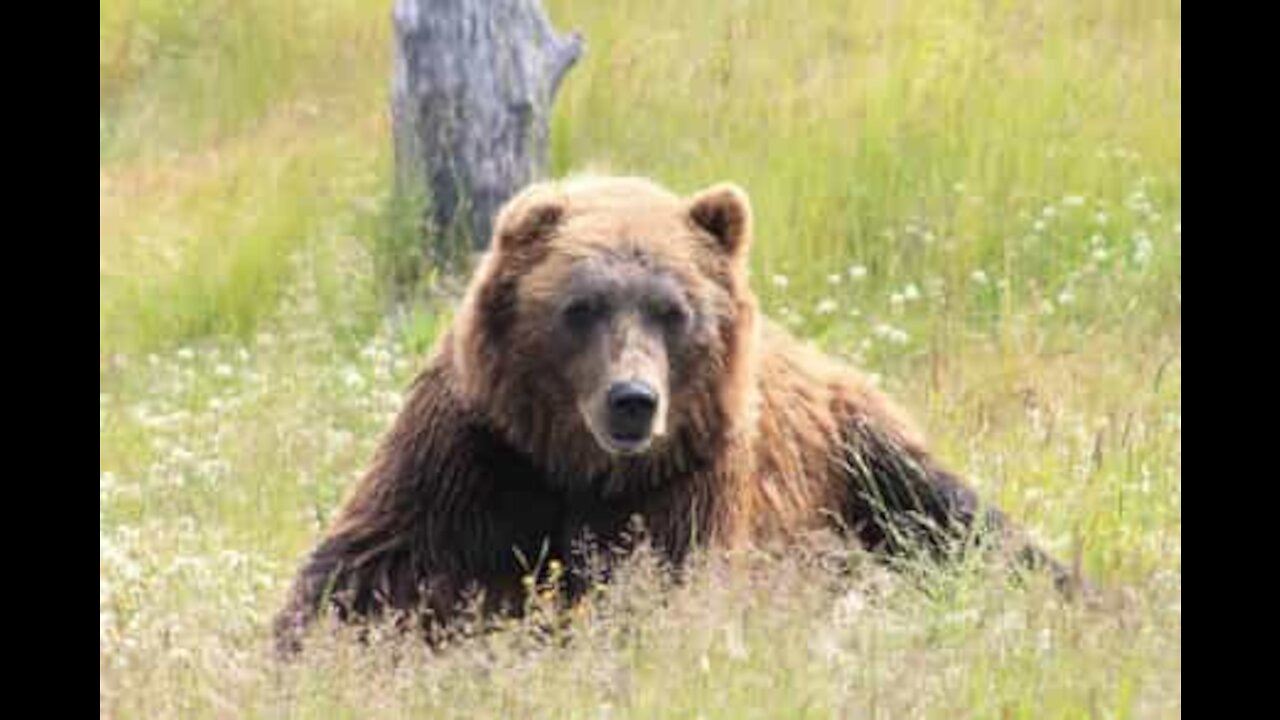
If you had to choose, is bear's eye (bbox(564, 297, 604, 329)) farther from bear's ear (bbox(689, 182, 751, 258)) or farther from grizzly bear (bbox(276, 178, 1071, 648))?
bear's ear (bbox(689, 182, 751, 258))

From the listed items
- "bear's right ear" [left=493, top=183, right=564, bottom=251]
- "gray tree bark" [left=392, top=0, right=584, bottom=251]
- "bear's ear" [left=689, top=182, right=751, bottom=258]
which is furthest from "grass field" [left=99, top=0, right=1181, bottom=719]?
"bear's right ear" [left=493, top=183, right=564, bottom=251]

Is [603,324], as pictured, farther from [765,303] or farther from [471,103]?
[471,103]

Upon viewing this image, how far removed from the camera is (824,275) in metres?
11.1

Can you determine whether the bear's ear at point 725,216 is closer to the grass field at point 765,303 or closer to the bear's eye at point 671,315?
the bear's eye at point 671,315

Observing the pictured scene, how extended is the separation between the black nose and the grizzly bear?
0.12m

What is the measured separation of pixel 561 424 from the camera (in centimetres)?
677

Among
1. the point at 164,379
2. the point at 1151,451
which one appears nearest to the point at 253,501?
the point at 164,379

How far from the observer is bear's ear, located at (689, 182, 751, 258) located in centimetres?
693

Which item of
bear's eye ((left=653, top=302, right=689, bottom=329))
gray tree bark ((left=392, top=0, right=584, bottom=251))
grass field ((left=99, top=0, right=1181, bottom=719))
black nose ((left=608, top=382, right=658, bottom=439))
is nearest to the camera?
grass field ((left=99, top=0, right=1181, bottom=719))

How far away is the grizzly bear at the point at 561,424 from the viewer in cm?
670

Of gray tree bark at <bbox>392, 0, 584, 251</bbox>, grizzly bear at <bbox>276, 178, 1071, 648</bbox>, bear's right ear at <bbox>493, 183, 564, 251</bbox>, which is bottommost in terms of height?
grizzly bear at <bbox>276, 178, 1071, 648</bbox>

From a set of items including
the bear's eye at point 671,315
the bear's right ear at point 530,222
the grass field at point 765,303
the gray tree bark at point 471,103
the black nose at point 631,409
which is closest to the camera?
the grass field at point 765,303

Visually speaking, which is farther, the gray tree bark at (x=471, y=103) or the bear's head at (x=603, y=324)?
the gray tree bark at (x=471, y=103)

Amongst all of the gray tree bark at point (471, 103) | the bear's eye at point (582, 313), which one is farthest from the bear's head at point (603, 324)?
the gray tree bark at point (471, 103)
